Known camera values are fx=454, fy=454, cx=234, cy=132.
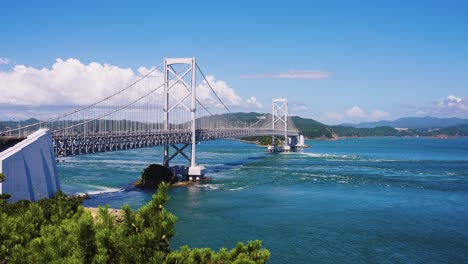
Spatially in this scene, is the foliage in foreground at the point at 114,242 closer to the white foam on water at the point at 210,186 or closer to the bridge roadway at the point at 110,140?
the bridge roadway at the point at 110,140

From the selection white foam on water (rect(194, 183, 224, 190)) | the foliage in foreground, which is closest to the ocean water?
white foam on water (rect(194, 183, 224, 190))

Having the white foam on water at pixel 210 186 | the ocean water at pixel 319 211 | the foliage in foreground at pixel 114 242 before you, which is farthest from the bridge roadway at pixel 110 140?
the foliage in foreground at pixel 114 242

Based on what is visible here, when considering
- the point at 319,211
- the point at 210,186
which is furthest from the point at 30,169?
the point at 210,186

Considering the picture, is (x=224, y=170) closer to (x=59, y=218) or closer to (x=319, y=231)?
(x=319, y=231)

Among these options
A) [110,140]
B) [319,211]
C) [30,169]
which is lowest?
[319,211]

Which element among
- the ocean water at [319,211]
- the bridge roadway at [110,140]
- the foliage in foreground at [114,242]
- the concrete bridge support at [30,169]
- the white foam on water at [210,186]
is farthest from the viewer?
the white foam on water at [210,186]

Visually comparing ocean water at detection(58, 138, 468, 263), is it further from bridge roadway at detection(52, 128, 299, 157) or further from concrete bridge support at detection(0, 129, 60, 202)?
concrete bridge support at detection(0, 129, 60, 202)

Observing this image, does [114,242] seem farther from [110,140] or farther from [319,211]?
[110,140]

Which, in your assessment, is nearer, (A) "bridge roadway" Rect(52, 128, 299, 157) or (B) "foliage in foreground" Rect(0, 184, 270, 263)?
(B) "foliage in foreground" Rect(0, 184, 270, 263)
